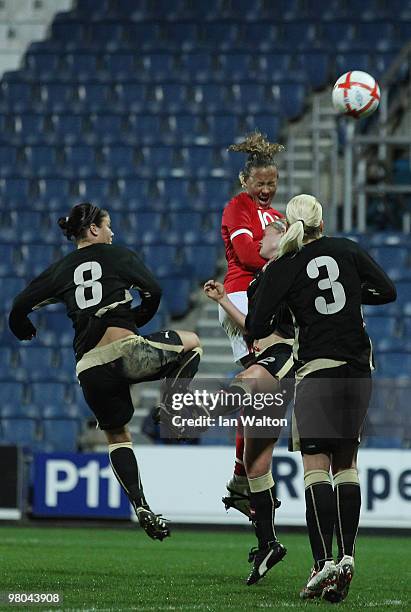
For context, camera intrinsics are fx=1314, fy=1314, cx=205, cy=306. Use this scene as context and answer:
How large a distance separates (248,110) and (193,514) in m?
5.95

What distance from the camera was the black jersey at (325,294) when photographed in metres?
6.04

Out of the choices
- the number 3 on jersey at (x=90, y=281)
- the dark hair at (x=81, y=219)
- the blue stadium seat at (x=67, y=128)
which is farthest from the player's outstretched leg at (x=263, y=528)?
the blue stadium seat at (x=67, y=128)

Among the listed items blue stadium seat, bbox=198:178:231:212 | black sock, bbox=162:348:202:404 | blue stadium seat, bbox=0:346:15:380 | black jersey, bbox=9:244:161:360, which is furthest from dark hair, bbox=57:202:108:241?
blue stadium seat, bbox=198:178:231:212

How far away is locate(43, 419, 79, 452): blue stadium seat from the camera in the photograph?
1335 centimetres

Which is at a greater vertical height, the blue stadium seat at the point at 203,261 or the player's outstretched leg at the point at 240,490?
the blue stadium seat at the point at 203,261

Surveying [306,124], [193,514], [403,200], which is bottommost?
[193,514]

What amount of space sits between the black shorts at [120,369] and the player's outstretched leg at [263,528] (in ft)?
2.58

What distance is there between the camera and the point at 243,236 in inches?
290

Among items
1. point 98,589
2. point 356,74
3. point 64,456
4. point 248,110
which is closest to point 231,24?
point 248,110

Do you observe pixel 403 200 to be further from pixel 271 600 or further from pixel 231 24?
pixel 271 600

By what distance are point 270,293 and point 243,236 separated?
1.33 meters

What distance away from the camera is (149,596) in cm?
615

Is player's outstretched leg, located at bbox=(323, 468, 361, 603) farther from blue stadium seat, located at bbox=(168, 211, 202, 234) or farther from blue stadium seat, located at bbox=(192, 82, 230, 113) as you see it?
blue stadium seat, located at bbox=(192, 82, 230, 113)

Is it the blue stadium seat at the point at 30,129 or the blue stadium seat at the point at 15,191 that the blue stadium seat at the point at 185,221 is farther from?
the blue stadium seat at the point at 30,129
